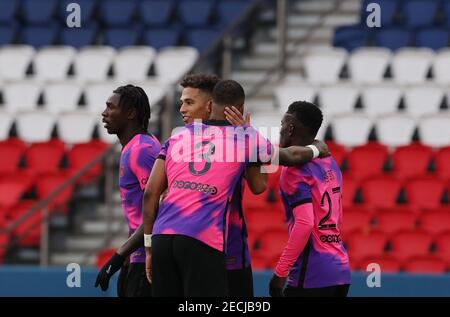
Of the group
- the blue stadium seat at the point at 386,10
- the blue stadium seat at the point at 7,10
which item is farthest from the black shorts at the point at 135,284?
the blue stadium seat at the point at 7,10

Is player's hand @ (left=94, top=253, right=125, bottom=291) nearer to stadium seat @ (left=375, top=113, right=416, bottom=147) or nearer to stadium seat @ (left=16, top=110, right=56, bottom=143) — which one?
stadium seat @ (left=375, top=113, right=416, bottom=147)

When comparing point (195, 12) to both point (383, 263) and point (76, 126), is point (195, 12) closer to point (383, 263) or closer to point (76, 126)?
point (76, 126)

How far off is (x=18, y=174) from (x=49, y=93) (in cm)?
193

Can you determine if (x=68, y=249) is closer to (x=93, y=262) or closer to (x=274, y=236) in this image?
(x=93, y=262)

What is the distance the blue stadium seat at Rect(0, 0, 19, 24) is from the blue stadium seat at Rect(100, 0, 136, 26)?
1.25 metres

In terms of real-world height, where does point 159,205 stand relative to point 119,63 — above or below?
below

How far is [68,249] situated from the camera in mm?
13906

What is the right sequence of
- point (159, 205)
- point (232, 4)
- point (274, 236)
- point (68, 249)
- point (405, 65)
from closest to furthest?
point (159, 205)
point (274, 236)
point (68, 249)
point (405, 65)
point (232, 4)

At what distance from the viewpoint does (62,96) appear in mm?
16219

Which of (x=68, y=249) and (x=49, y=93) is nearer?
(x=68, y=249)

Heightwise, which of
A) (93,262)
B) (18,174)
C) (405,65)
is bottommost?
(93,262)

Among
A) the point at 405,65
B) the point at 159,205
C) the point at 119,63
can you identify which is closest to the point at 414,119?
the point at 405,65

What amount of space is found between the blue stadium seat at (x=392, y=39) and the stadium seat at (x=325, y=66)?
3.01ft
